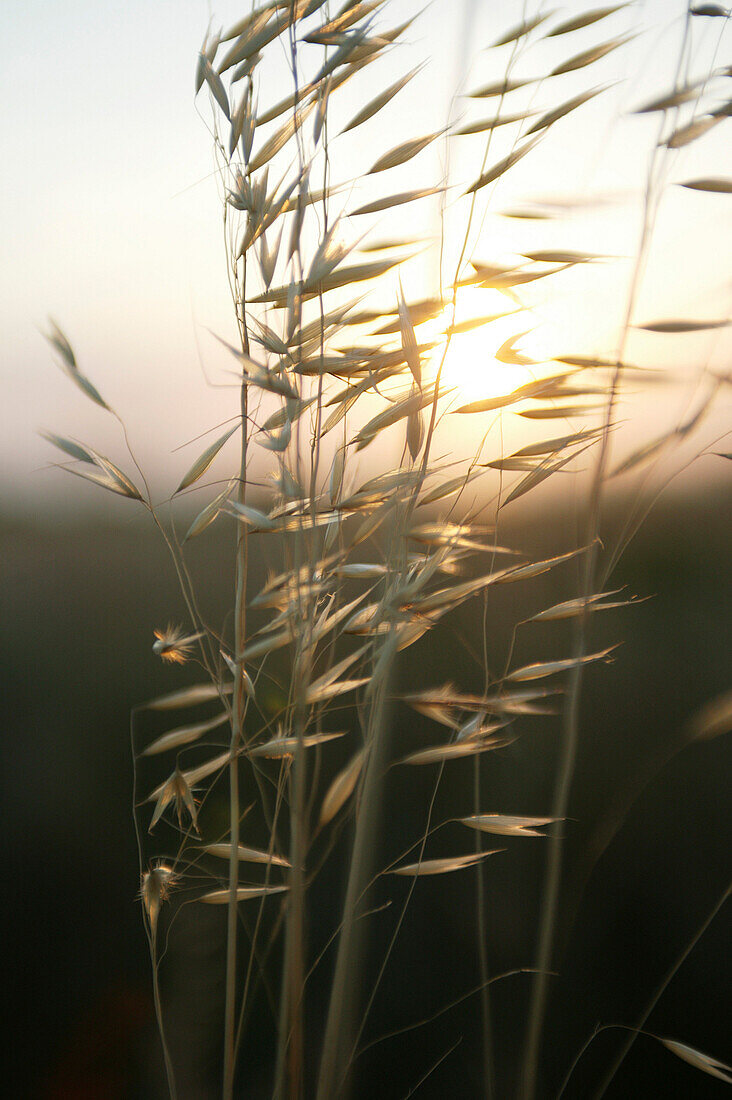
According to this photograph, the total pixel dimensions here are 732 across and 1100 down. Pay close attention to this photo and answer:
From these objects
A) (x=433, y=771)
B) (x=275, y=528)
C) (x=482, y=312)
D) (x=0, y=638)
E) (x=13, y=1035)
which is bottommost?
(x=13, y=1035)

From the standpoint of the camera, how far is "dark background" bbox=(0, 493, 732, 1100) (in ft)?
1.84

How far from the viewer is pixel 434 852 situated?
2.05 feet

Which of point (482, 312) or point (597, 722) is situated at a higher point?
point (482, 312)

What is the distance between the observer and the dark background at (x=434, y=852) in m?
0.56

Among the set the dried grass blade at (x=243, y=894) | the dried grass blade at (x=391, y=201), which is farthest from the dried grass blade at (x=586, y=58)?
the dried grass blade at (x=243, y=894)

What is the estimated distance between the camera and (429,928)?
60 cm

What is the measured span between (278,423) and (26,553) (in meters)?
0.52

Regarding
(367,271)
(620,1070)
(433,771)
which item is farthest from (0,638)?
(620,1070)

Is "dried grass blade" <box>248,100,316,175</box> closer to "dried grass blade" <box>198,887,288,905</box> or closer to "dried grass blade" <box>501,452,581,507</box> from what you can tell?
"dried grass blade" <box>501,452,581,507</box>

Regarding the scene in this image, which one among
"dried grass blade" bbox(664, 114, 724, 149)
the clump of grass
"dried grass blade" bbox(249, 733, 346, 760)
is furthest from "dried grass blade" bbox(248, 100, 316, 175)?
"dried grass blade" bbox(249, 733, 346, 760)

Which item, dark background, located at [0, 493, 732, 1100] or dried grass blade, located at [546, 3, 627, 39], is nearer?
dried grass blade, located at [546, 3, 627, 39]

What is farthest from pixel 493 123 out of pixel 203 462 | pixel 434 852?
pixel 434 852

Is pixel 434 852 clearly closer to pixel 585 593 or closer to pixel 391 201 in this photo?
pixel 585 593

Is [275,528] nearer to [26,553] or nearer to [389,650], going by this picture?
[389,650]
